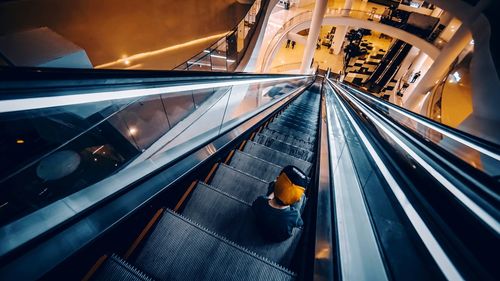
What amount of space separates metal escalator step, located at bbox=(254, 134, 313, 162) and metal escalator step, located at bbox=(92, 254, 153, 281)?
2346mm

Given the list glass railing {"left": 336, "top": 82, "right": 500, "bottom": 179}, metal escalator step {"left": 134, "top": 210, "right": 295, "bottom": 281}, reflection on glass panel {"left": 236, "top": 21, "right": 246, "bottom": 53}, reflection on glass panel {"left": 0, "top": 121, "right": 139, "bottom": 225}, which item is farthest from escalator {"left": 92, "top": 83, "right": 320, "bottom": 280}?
reflection on glass panel {"left": 236, "top": 21, "right": 246, "bottom": 53}

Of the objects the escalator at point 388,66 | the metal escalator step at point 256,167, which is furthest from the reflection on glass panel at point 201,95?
the escalator at point 388,66

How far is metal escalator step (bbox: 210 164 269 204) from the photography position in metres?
2.12

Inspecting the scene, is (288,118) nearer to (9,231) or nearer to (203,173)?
(203,173)

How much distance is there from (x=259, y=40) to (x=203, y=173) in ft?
30.5

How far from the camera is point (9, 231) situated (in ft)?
3.20

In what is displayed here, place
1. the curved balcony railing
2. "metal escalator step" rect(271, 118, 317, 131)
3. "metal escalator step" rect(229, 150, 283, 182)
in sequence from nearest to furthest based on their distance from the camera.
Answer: "metal escalator step" rect(229, 150, 283, 182)
"metal escalator step" rect(271, 118, 317, 131)
the curved balcony railing

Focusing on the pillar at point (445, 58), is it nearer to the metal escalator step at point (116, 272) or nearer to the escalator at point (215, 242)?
the escalator at point (215, 242)

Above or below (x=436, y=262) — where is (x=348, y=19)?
above

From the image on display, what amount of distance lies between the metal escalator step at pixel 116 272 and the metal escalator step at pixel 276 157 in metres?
1.89

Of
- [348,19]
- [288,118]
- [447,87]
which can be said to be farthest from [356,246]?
[348,19]

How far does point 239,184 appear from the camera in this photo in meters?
2.15

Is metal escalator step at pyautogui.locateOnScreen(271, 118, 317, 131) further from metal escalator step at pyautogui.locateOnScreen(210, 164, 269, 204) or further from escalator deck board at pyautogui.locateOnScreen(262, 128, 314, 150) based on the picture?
metal escalator step at pyautogui.locateOnScreen(210, 164, 269, 204)

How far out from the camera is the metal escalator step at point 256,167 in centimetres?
246
